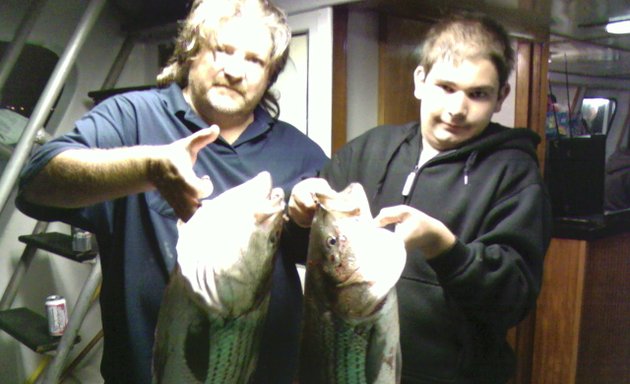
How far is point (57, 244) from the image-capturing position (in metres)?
2.47

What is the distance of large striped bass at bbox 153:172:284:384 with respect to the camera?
0.77 m

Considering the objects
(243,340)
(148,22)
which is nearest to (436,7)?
(243,340)

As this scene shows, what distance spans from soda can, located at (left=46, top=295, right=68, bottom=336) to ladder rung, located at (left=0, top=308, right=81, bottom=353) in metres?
0.03

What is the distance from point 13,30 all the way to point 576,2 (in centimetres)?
240

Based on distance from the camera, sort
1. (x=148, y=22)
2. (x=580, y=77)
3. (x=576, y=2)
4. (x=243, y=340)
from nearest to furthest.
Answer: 1. (x=243, y=340)
2. (x=576, y=2)
3. (x=580, y=77)
4. (x=148, y=22)

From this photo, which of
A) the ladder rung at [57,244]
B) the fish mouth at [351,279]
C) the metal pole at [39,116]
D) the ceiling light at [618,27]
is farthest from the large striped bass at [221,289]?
the ceiling light at [618,27]

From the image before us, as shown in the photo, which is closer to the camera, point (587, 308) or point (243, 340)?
point (243, 340)

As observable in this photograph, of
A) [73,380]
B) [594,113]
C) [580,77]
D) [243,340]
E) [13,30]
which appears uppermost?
[13,30]

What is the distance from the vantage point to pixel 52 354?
231cm

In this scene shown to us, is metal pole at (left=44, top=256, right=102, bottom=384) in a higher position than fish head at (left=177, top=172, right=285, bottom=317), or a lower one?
lower

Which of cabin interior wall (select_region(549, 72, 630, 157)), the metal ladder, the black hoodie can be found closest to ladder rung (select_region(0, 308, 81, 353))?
the metal ladder

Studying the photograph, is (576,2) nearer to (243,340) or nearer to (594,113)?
(594,113)

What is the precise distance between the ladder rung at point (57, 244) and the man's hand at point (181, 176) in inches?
68.4

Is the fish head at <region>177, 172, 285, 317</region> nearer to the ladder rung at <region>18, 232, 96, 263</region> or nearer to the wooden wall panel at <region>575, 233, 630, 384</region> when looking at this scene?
the ladder rung at <region>18, 232, 96, 263</region>
